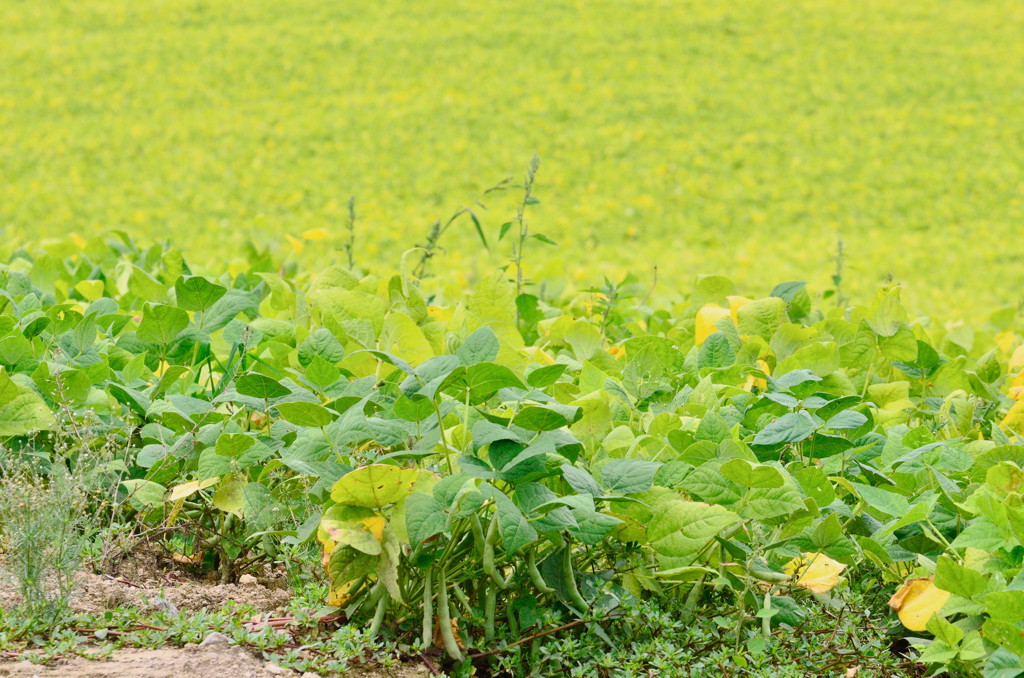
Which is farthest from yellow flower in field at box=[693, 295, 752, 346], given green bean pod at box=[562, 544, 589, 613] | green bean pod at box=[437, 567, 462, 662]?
green bean pod at box=[437, 567, 462, 662]

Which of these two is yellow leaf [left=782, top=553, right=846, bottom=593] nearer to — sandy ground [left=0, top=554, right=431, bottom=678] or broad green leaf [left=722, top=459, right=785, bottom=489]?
broad green leaf [left=722, top=459, right=785, bottom=489]

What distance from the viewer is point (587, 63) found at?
491 inches

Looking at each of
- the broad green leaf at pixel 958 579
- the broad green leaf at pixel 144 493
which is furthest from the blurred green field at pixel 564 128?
the broad green leaf at pixel 958 579

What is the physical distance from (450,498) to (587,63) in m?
11.8

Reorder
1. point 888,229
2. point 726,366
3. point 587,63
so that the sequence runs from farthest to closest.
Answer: point 587,63, point 888,229, point 726,366

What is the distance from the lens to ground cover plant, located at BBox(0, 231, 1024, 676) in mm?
1296

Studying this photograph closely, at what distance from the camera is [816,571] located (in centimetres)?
143

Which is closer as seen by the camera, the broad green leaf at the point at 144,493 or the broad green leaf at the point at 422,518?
the broad green leaf at the point at 422,518

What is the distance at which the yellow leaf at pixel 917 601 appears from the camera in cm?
138

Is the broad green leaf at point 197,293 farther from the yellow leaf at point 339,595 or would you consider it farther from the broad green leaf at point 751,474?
the broad green leaf at point 751,474

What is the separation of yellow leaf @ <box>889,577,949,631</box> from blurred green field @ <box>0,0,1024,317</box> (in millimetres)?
Answer: 6021

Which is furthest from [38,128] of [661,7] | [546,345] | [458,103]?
[546,345]

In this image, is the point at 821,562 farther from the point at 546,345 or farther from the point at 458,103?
the point at 458,103

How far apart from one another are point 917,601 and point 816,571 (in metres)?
0.14
